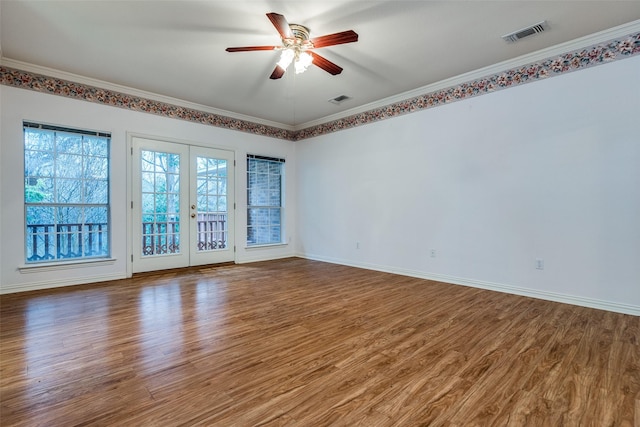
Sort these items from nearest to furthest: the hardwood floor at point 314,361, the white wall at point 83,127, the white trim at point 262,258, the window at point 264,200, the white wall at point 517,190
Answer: the hardwood floor at point 314,361 → the white wall at point 517,190 → the white wall at point 83,127 → the white trim at point 262,258 → the window at point 264,200

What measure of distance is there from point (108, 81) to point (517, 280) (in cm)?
613

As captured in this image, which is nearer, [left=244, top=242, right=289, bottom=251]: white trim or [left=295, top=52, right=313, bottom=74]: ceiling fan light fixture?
[left=295, top=52, right=313, bottom=74]: ceiling fan light fixture

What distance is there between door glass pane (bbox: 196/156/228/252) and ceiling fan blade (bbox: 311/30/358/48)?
340 cm

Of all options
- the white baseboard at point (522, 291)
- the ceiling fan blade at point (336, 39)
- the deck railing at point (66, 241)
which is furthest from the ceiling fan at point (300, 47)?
the deck railing at point (66, 241)

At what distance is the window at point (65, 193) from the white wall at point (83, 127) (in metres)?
0.11

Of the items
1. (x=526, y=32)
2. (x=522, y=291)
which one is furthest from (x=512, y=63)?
(x=522, y=291)

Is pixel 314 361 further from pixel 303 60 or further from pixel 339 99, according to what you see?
pixel 339 99

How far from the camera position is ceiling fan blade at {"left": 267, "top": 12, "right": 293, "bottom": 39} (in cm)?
242

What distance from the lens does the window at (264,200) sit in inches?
243

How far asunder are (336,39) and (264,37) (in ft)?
3.15

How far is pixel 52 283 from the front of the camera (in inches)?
158

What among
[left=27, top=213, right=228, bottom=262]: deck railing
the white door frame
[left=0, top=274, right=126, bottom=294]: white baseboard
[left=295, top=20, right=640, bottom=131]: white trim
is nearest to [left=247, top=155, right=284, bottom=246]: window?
the white door frame

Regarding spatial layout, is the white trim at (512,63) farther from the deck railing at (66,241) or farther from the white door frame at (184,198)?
the deck railing at (66,241)

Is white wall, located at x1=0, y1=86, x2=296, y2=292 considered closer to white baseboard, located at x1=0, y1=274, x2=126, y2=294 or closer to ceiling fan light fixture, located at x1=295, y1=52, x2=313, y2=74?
white baseboard, located at x1=0, y1=274, x2=126, y2=294
